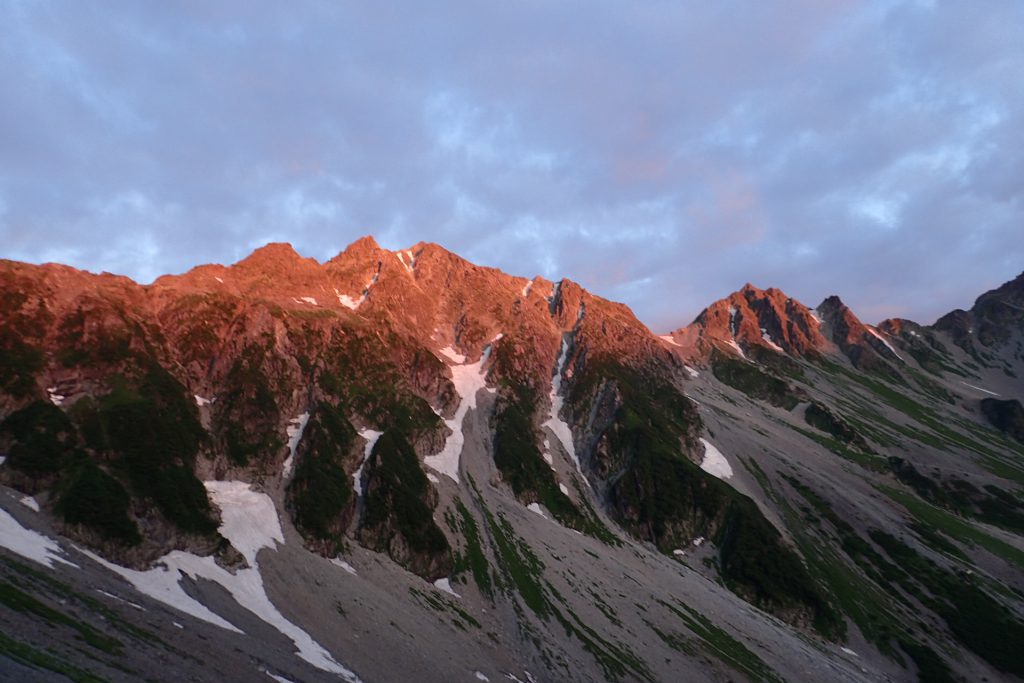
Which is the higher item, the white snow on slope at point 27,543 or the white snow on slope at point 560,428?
the white snow on slope at point 560,428

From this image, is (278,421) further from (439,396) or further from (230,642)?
(230,642)

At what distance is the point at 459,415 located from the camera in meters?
160

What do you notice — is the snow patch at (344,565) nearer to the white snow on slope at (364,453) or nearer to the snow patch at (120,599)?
the white snow on slope at (364,453)

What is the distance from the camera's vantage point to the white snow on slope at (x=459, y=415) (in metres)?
131

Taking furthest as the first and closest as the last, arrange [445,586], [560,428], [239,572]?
[560,428] < [445,586] < [239,572]

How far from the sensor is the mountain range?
201 ft

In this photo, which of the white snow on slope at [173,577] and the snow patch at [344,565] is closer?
the white snow on slope at [173,577]

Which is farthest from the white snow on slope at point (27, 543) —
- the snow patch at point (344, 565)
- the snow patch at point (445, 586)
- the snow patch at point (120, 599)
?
the snow patch at point (445, 586)

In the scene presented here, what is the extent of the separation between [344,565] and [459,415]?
74.8m

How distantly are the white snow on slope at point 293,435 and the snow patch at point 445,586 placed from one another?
36.1 metres

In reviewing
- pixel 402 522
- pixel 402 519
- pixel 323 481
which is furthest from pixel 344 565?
pixel 323 481

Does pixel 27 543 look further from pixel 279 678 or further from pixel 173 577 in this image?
pixel 279 678

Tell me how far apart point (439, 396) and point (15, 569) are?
11913cm

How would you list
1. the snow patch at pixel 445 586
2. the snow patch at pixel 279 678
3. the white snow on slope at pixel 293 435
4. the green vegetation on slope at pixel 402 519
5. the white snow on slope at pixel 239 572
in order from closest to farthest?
the snow patch at pixel 279 678
the white snow on slope at pixel 239 572
the snow patch at pixel 445 586
the green vegetation on slope at pixel 402 519
the white snow on slope at pixel 293 435
